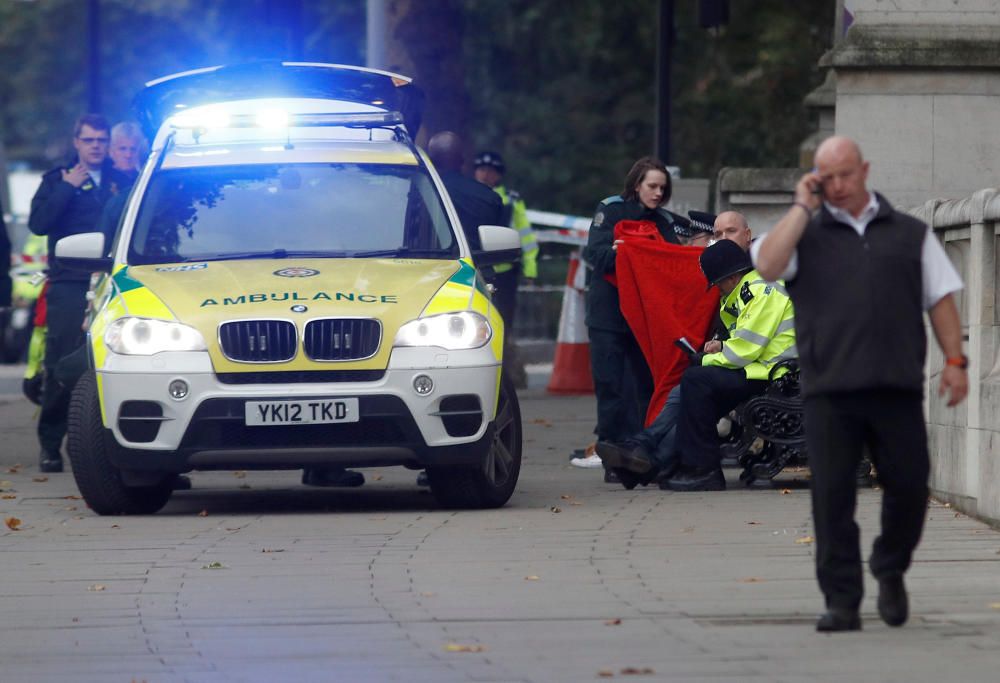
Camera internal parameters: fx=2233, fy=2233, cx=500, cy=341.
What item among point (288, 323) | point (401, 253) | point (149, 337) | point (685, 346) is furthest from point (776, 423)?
point (149, 337)

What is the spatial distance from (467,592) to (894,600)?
174 cm

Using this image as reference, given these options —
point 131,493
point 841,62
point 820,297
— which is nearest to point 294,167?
point 131,493

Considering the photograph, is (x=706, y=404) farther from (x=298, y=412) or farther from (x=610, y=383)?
(x=298, y=412)

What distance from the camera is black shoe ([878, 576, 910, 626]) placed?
7.31 m

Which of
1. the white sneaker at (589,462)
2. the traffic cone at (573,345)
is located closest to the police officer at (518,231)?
the traffic cone at (573,345)

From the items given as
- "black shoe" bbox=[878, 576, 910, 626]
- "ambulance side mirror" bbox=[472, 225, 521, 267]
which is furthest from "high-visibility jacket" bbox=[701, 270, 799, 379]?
"black shoe" bbox=[878, 576, 910, 626]

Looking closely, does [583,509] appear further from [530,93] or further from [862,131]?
[530,93]

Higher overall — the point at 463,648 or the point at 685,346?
the point at 685,346

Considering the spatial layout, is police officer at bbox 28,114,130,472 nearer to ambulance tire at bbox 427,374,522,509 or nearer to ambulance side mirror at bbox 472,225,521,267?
ambulance side mirror at bbox 472,225,521,267

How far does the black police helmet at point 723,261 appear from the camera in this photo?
38.7ft

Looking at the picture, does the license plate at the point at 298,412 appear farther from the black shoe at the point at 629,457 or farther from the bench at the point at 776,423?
the bench at the point at 776,423

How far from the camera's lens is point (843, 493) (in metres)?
7.35

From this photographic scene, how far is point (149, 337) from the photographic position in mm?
10438

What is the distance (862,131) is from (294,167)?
416 centimetres
